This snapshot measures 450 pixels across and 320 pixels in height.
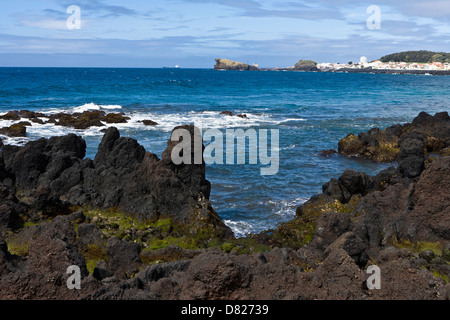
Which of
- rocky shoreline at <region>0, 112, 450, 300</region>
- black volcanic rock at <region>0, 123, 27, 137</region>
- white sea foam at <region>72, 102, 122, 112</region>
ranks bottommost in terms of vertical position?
rocky shoreline at <region>0, 112, 450, 300</region>

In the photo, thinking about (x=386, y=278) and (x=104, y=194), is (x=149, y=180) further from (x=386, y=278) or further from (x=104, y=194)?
(x=386, y=278)

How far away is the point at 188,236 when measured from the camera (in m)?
16.6

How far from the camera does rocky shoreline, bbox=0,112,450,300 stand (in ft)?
25.2

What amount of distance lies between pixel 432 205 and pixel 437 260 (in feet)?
8.62

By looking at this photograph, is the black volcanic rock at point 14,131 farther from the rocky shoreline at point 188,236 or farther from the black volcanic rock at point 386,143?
the black volcanic rock at point 386,143

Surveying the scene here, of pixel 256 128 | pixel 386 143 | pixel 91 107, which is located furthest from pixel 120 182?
pixel 91 107

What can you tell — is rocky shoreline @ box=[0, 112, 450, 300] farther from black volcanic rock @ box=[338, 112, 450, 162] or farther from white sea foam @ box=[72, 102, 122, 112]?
white sea foam @ box=[72, 102, 122, 112]

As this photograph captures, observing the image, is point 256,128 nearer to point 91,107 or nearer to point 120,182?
point 91,107

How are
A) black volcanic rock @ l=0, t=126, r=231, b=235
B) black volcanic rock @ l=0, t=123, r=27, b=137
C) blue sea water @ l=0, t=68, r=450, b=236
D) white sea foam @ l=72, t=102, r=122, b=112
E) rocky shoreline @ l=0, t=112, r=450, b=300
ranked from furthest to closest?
white sea foam @ l=72, t=102, r=122, b=112
black volcanic rock @ l=0, t=123, r=27, b=137
blue sea water @ l=0, t=68, r=450, b=236
black volcanic rock @ l=0, t=126, r=231, b=235
rocky shoreline @ l=0, t=112, r=450, b=300

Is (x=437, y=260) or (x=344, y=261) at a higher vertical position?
(x=344, y=261)

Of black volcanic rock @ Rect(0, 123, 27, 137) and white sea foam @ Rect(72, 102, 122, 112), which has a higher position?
white sea foam @ Rect(72, 102, 122, 112)

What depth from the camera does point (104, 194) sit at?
19.5 metres

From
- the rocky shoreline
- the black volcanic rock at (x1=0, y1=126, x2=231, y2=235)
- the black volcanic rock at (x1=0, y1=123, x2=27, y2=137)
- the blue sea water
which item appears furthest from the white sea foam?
the black volcanic rock at (x1=0, y1=126, x2=231, y2=235)
